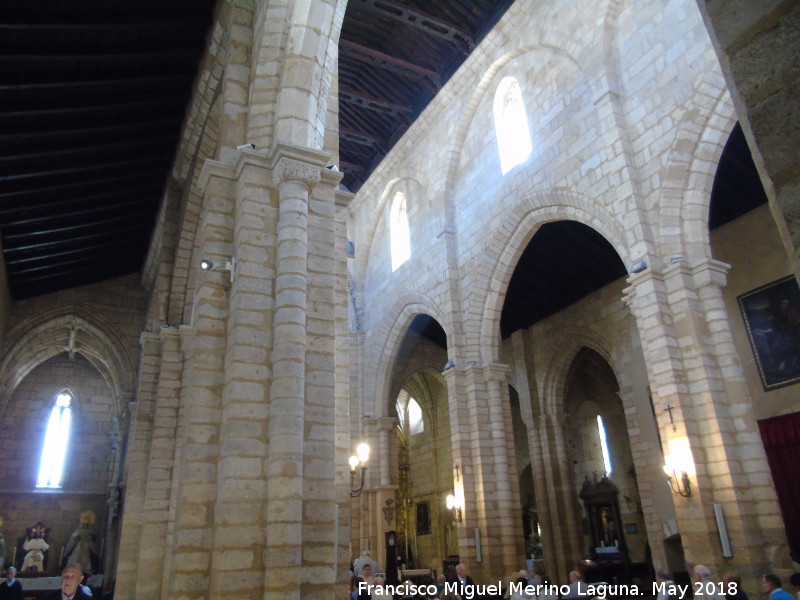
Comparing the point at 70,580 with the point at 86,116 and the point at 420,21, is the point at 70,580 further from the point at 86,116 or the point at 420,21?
the point at 420,21

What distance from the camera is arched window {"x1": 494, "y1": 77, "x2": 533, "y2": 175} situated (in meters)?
13.4

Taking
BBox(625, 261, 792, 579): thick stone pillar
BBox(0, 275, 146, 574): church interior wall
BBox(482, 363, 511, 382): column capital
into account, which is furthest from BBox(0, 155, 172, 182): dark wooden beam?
BBox(625, 261, 792, 579): thick stone pillar

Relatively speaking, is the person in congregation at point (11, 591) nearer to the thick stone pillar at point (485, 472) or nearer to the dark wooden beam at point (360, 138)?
the thick stone pillar at point (485, 472)

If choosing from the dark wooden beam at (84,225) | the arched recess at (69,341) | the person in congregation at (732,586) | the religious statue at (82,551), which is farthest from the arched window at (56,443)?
the person in congregation at (732,586)

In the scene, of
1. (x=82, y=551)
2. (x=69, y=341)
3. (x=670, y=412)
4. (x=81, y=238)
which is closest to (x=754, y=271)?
(x=670, y=412)

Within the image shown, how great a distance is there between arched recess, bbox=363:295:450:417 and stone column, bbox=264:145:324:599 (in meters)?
11.4

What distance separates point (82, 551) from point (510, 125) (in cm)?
1695

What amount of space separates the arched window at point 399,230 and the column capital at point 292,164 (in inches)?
471

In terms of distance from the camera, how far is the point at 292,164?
5.73 m

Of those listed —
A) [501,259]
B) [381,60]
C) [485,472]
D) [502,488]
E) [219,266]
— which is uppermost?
[381,60]

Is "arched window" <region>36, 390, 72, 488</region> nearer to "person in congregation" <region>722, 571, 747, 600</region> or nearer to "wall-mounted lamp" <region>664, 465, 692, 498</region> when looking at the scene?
"wall-mounted lamp" <region>664, 465, 692, 498</region>

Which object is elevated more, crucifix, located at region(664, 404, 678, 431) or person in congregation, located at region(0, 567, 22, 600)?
crucifix, located at region(664, 404, 678, 431)

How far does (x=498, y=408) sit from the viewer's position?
42.8 feet

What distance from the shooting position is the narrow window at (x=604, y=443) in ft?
57.7
